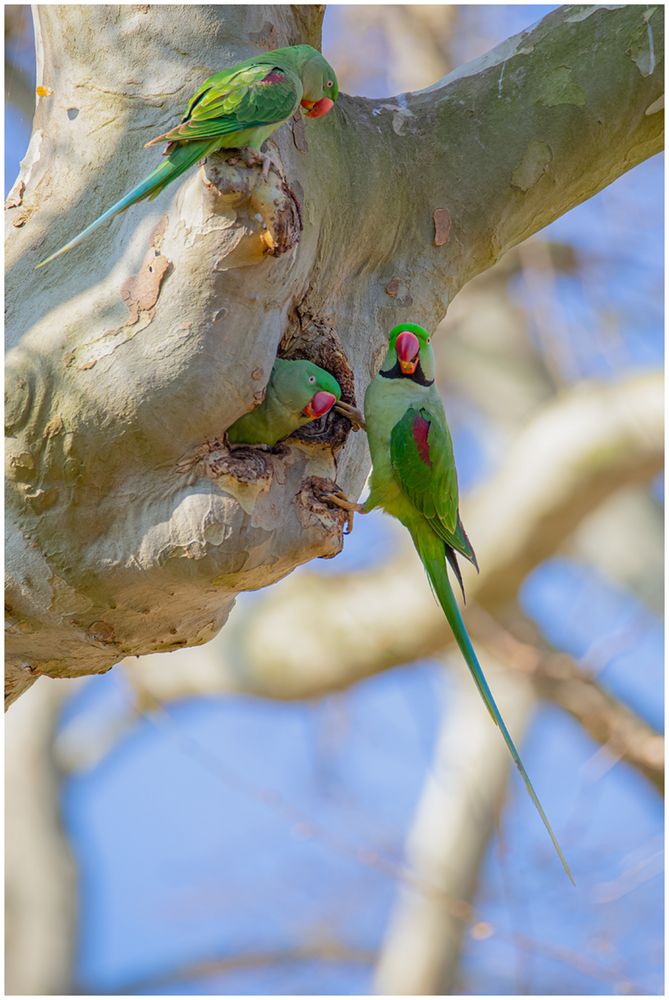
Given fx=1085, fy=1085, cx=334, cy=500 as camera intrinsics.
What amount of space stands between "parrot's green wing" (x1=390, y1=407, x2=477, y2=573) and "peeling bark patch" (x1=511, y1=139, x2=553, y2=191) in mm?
563

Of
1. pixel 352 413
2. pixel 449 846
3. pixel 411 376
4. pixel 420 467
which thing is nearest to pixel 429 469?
pixel 420 467

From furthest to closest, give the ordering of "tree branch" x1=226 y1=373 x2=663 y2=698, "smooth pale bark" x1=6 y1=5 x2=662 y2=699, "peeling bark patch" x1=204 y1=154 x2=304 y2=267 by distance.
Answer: "tree branch" x1=226 y1=373 x2=663 y2=698
"smooth pale bark" x1=6 y1=5 x2=662 y2=699
"peeling bark patch" x1=204 y1=154 x2=304 y2=267

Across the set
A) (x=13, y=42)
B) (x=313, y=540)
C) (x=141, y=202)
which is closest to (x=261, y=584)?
(x=313, y=540)

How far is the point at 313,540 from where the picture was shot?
2023 mm

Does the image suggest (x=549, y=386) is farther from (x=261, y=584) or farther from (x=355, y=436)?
(x=261, y=584)

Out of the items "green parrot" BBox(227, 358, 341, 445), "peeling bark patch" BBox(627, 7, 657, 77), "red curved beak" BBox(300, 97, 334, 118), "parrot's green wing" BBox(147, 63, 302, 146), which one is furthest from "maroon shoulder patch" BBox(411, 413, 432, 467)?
"peeling bark patch" BBox(627, 7, 657, 77)

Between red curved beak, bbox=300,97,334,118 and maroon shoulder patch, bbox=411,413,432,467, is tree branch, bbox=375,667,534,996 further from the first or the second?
red curved beak, bbox=300,97,334,118

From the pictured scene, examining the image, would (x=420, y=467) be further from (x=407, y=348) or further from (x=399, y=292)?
(x=399, y=292)

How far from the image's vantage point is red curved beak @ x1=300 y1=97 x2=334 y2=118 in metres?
2.13

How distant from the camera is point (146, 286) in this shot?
74.9 inches

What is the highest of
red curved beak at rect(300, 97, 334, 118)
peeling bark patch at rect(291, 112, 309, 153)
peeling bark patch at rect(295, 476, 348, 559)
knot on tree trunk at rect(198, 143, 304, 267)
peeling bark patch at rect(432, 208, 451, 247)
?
peeling bark patch at rect(432, 208, 451, 247)

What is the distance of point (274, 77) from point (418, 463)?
37.2 inches

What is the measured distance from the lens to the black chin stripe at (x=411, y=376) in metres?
2.46

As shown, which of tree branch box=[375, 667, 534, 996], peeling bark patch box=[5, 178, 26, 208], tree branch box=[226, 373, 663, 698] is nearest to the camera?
peeling bark patch box=[5, 178, 26, 208]
